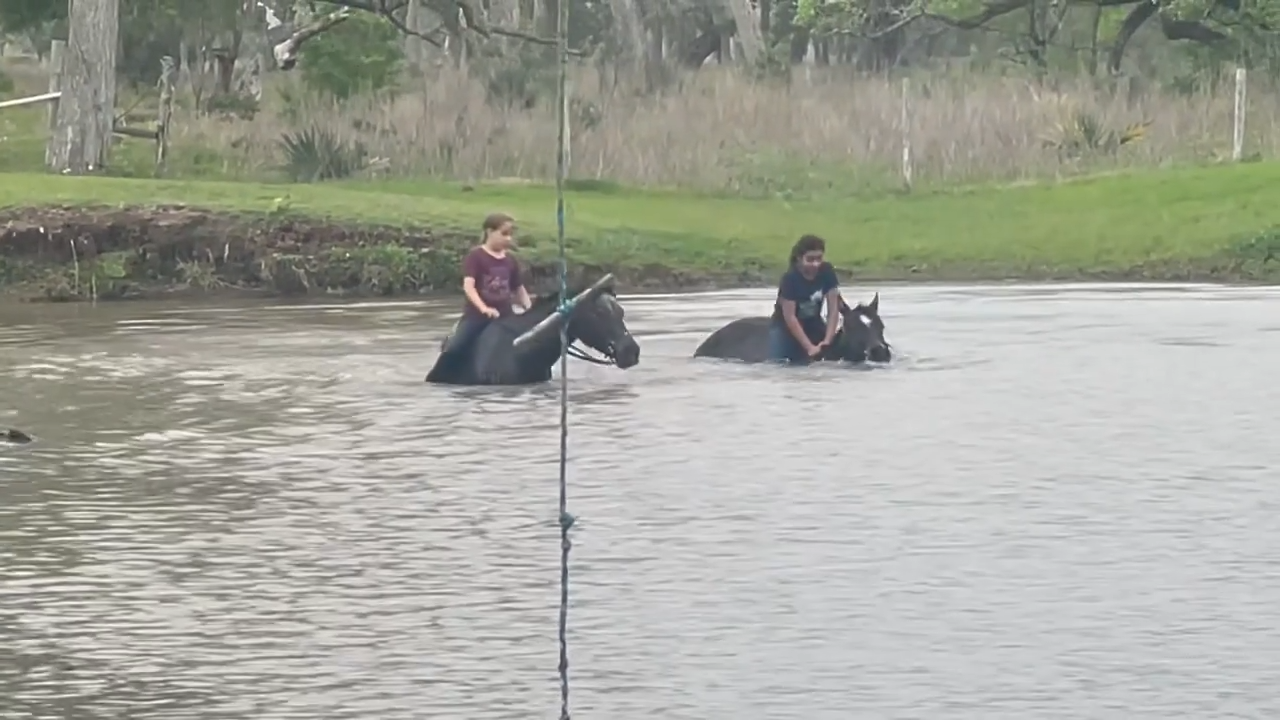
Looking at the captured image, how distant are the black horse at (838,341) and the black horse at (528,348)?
152 cm

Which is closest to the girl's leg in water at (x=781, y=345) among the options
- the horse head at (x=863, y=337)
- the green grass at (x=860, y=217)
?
the horse head at (x=863, y=337)

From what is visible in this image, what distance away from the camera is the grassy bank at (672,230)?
2947 centimetres

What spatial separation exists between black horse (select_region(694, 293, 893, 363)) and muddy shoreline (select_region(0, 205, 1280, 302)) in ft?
24.5

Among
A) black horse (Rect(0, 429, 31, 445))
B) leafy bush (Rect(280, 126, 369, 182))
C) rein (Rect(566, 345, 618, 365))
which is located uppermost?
leafy bush (Rect(280, 126, 369, 182))

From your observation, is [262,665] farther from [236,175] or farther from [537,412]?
[236,175]

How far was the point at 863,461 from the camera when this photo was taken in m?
15.9

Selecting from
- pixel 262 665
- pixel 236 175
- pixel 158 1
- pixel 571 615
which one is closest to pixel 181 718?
pixel 262 665

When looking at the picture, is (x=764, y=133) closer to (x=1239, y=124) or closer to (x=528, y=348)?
(x=1239, y=124)

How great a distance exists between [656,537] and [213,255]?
1693 centimetres

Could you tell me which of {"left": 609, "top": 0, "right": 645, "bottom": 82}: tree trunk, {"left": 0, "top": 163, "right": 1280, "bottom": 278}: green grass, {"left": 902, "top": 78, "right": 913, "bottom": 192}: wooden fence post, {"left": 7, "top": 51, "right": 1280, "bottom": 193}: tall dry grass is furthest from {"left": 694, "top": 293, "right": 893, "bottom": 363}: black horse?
{"left": 609, "top": 0, "right": 645, "bottom": 82}: tree trunk

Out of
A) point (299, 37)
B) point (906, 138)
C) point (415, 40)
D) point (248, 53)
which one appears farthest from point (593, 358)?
point (415, 40)

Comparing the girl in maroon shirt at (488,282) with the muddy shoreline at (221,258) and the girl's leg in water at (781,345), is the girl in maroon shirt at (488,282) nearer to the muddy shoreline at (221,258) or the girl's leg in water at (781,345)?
the girl's leg in water at (781,345)

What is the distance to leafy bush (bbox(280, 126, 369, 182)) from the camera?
126ft

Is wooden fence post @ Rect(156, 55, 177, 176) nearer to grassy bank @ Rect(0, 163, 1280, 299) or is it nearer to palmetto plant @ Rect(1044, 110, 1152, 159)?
grassy bank @ Rect(0, 163, 1280, 299)
